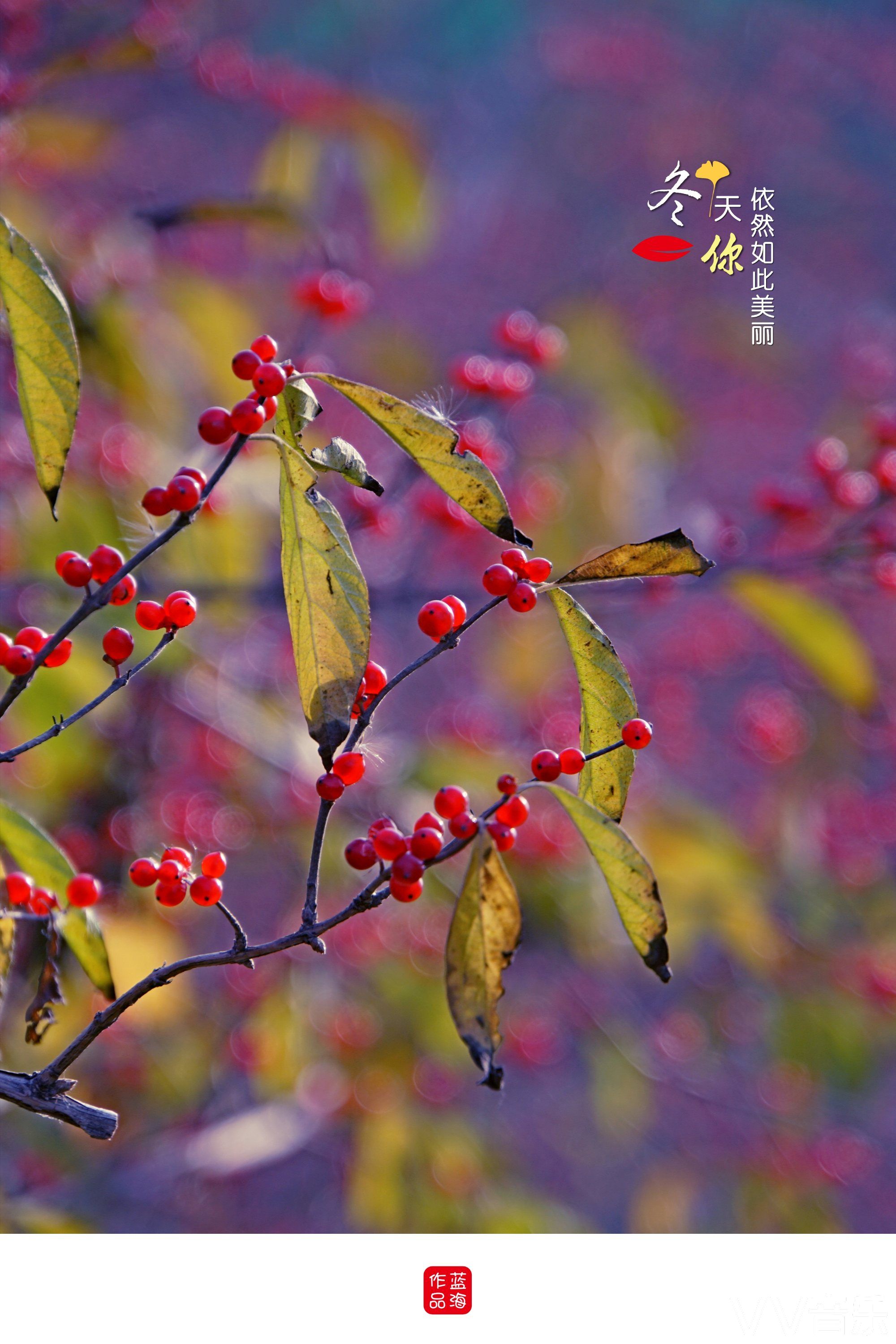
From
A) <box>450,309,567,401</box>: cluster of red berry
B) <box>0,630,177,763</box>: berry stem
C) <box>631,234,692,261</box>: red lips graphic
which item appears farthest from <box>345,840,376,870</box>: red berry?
<box>631,234,692,261</box>: red lips graphic

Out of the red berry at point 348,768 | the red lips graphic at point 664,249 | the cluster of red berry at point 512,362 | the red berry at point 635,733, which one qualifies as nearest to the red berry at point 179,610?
the red berry at point 348,768

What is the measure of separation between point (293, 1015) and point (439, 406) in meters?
1.15

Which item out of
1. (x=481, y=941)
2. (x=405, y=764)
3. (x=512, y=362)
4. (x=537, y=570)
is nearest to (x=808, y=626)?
(x=512, y=362)

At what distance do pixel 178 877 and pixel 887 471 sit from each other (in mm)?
731

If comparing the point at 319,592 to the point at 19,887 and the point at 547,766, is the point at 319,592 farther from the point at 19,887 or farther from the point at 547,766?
the point at 19,887

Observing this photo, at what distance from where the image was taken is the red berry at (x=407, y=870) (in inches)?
15.7

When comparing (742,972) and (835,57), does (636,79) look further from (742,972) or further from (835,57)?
(742,972)

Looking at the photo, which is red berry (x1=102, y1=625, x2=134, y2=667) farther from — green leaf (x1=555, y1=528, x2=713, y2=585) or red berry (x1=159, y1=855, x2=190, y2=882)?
green leaf (x1=555, y1=528, x2=713, y2=585)

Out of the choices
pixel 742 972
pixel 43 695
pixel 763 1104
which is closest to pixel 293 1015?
pixel 43 695

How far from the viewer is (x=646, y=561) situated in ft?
1.35

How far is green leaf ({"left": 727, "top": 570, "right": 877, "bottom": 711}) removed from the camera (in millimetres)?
1040

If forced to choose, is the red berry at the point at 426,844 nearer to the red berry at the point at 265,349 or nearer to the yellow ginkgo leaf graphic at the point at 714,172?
the red berry at the point at 265,349

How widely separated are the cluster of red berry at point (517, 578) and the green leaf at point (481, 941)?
105mm

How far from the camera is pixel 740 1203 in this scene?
1888 mm
